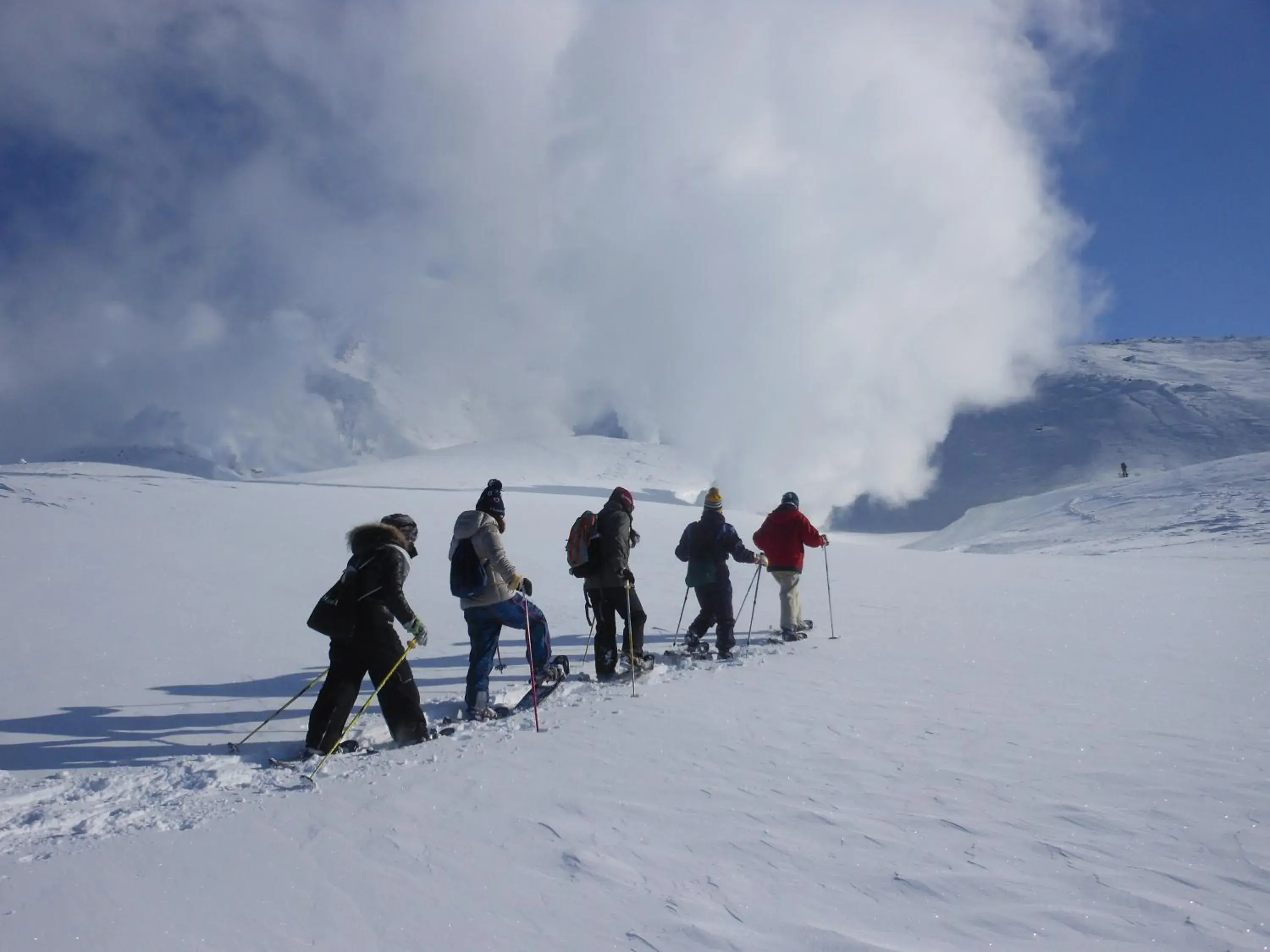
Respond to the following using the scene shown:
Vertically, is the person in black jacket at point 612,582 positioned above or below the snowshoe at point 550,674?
above

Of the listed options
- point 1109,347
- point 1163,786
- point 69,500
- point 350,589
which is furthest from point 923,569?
point 1109,347

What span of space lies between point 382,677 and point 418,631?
45 cm

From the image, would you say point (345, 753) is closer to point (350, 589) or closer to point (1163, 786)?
point (350, 589)

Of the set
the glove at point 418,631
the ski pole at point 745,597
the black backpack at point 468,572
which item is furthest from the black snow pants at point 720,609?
the glove at point 418,631

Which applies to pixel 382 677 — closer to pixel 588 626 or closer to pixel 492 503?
pixel 492 503

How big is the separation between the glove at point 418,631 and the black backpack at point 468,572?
2.51 ft

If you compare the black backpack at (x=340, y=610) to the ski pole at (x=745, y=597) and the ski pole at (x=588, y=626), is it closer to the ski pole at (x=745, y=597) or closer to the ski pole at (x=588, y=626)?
the ski pole at (x=588, y=626)

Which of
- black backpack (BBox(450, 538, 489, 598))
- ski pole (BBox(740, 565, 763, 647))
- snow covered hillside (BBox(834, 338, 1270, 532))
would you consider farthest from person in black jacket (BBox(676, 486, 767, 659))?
snow covered hillside (BBox(834, 338, 1270, 532))

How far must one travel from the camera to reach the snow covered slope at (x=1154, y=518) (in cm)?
2497

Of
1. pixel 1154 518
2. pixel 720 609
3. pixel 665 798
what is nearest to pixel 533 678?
pixel 665 798

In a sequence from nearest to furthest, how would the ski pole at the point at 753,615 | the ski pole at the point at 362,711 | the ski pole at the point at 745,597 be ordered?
1. the ski pole at the point at 362,711
2. the ski pole at the point at 753,615
3. the ski pole at the point at 745,597

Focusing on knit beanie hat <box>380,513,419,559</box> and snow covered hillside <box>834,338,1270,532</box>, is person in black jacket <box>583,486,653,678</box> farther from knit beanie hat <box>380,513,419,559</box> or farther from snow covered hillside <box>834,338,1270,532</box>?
snow covered hillside <box>834,338,1270,532</box>

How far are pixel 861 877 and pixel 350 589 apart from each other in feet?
13.0

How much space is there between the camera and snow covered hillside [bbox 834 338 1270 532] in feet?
230
